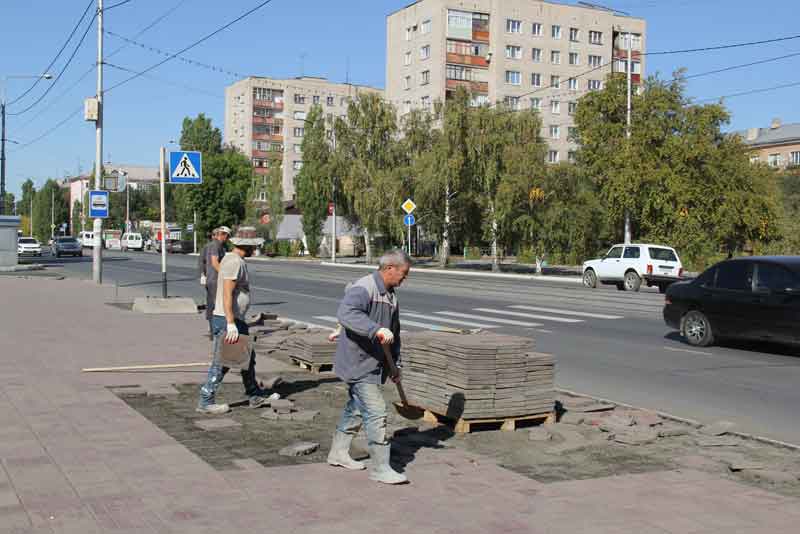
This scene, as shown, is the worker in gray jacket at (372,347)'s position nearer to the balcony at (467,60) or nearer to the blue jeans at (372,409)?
the blue jeans at (372,409)

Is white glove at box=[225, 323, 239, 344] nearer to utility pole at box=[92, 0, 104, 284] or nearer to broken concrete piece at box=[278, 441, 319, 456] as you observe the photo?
broken concrete piece at box=[278, 441, 319, 456]

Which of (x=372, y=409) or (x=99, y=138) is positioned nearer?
(x=372, y=409)

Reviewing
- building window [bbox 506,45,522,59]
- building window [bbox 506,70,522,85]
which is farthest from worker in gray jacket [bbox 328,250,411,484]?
building window [bbox 506,45,522,59]

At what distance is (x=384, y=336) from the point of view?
18.1 feet

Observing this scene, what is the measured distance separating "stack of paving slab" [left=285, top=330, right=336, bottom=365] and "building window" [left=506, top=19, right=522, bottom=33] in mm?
76471

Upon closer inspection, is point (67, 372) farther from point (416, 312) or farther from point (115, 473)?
point (416, 312)

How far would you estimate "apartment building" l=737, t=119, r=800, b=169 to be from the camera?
3937 inches

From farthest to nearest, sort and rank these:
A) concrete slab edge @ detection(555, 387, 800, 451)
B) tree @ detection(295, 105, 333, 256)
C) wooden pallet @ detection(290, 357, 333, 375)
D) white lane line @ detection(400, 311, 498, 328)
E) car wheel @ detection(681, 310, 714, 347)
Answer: tree @ detection(295, 105, 333, 256), white lane line @ detection(400, 311, 498, 328), car wheel @ detection(681, 310, 714, 347), wooden pallet @ detection(290, 357, 333, 375), concrete slab edge @ detection(555, 387, 800, 451)

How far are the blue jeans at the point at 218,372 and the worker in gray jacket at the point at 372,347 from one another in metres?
2.45

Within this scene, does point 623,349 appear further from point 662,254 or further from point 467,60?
point 467,60

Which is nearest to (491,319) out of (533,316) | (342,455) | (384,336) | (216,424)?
(533,316)

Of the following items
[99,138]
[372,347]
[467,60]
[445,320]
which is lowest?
[445,320]

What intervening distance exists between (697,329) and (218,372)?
29.2ft

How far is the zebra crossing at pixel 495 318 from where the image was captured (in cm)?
1736
